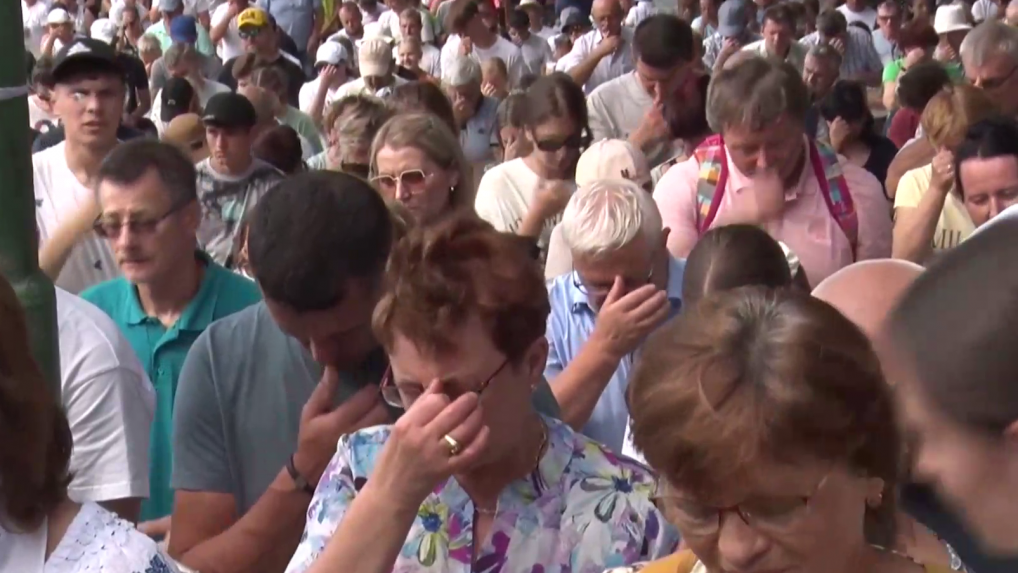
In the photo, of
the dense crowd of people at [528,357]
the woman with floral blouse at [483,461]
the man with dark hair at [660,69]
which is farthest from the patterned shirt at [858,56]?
the woman with floral blouse at [483,461]

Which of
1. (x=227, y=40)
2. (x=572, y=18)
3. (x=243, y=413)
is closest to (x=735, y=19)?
(x=572, y=18)

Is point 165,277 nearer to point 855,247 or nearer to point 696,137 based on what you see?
point 855,247

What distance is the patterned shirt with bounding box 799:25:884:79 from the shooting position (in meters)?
10.7

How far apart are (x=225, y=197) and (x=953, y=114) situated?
105 inches

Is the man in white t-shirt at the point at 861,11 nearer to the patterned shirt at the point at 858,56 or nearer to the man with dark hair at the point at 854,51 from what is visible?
the man with dark hair at the point at 854,51

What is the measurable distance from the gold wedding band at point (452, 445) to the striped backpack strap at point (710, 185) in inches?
95.1

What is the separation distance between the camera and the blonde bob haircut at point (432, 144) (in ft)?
12.8

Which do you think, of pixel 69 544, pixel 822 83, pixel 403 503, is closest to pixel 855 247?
pixel 403 503

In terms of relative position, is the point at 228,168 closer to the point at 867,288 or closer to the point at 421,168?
the point at 421,168

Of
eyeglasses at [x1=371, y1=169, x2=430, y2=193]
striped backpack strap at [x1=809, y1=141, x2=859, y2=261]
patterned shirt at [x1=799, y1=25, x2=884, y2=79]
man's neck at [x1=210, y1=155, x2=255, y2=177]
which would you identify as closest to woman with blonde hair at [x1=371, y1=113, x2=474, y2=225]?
eyeglasses at [x1=371, y1=169, x2=430, y2=193]

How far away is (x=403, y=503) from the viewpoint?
2010 mm

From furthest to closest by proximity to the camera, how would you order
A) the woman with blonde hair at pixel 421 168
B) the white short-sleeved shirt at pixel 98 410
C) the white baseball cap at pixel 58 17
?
1. the white baseball cap at pixel 58 17
2. the woman with blonde hair at pixel 421 168
3. the white short-sleeved shirt at pixel 98 410

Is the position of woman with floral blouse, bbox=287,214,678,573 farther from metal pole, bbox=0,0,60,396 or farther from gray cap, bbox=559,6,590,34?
gray cap, bbox=559,6,590,34

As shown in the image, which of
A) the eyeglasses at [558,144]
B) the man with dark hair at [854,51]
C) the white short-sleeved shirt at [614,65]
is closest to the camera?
the eyeglasses at [558,144]
